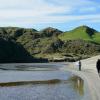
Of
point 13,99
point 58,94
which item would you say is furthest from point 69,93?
point 13,99

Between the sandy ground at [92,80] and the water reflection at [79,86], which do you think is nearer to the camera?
the sandy ground at [92,80]

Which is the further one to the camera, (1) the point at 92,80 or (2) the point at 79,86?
(1) the point at 92,80

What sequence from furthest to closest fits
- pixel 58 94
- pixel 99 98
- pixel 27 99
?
pixel 58 94 → pixel 27 99 → pixel 99 98

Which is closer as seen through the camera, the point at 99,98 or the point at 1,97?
the point at 99,98

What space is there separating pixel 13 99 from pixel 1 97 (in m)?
1.57

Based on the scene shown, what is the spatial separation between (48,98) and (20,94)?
13.0ft

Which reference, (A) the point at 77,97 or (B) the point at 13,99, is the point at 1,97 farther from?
(A) the point at 77,97

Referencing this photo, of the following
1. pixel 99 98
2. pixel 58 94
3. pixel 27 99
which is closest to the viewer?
pixel 99 98

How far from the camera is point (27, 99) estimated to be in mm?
29844

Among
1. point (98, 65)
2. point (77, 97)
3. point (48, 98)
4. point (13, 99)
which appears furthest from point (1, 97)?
point (98, 65)

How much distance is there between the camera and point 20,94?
3350 cm

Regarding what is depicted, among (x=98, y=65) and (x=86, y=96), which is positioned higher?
(x=98, y=65)

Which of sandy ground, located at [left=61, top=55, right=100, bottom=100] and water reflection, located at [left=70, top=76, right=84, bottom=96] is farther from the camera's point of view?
water reflection, located at [left=70, top=76, right=84, bottom=96]

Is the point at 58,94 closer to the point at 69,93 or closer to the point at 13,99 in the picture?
the point at 69,93
